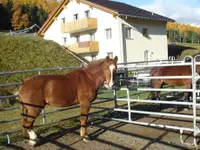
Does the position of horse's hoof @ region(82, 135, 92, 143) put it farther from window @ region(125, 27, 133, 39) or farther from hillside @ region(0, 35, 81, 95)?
window @ region(125, 27, 133, 39)

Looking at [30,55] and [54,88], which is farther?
[30,55]

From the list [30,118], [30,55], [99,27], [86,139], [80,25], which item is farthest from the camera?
[80,25]

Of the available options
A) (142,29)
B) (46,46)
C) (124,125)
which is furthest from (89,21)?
(124,125)

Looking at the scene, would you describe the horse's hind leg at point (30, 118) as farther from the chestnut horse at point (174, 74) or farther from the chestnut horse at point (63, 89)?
the chestnut horse at point (174, 74)

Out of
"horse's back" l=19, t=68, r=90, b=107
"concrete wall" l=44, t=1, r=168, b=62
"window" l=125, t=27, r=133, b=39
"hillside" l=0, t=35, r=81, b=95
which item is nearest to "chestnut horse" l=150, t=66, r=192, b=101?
"horse's back" l=19, t=68, r=90, b=107

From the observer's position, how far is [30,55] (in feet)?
57.3

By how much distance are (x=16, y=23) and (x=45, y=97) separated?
46.4 m

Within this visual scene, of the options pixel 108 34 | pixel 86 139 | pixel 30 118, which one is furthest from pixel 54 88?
pixel 108 34

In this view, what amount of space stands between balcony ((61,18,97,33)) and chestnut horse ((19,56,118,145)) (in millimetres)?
21498

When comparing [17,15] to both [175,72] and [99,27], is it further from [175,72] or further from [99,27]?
[175,72]

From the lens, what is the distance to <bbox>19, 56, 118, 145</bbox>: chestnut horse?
4977 millimetres

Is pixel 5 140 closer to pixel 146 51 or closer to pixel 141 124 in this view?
pixel 141 124

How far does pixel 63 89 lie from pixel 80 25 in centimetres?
2265

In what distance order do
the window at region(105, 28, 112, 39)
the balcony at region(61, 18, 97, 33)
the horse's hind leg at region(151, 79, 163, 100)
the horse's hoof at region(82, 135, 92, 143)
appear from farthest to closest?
the balcony at region(61, 18, 97, 33)
the window at region(105, 28, 112, 39)
the horse's hind leg at region(151, 79, 163, 100)
the horse's hoof at region(82, 135, 92, 143)
